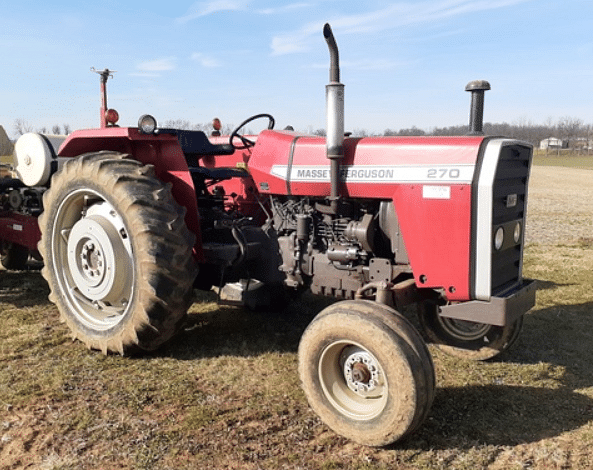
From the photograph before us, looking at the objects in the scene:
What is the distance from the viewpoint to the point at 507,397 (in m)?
3.49

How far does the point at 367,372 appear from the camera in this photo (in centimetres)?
301

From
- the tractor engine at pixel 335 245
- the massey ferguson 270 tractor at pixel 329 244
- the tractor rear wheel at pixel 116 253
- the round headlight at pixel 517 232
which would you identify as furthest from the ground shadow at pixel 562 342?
the tractor rear wheel at pixel 116 253

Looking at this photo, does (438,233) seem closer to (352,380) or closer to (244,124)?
(352,380)

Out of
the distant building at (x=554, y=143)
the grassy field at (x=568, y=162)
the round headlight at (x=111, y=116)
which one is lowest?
the grassy field at (x=568, y=162)

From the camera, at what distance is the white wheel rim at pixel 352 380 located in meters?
2.96

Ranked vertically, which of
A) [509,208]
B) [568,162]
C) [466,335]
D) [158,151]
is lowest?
[466,335]

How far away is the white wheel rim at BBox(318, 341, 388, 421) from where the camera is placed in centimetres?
296

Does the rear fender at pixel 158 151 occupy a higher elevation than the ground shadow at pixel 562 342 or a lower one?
higher

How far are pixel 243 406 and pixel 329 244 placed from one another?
1200 mm

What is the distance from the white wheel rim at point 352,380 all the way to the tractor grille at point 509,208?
0.91 m

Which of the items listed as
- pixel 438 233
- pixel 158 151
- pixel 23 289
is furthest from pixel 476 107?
pixel 23 289

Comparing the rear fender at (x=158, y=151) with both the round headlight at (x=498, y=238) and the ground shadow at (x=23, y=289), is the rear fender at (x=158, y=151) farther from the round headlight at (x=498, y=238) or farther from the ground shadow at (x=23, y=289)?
the round headlight at (x=498, y=238)

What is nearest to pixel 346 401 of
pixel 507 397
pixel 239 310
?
pixel 507 397

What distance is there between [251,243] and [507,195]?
1.82m
